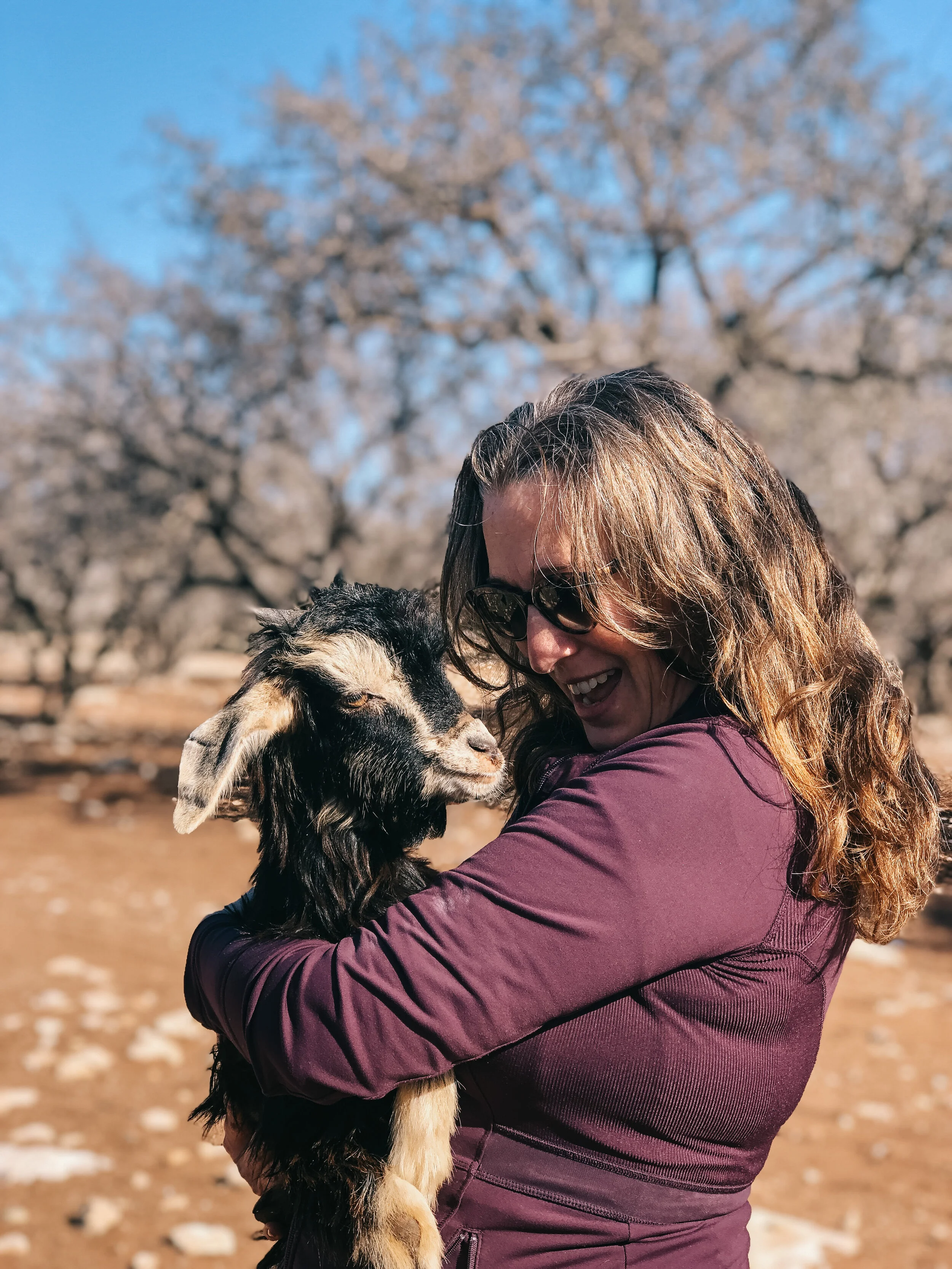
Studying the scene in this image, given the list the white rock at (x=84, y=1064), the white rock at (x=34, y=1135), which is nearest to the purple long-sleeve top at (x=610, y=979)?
the white rock at (x=34, y=1135)

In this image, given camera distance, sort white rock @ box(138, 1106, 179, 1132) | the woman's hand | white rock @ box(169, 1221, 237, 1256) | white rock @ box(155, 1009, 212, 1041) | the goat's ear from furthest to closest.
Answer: white rock @ box(155, 1009, 212, 1041)
white rock @ box(138, 1106, 179, 1132)
white rock @ box(169, 1221, 237, 1256)
the woman's hand
the goat's ear

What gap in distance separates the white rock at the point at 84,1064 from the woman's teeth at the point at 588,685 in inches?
211

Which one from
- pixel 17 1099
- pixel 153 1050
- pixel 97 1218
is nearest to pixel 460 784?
pixel 97 1218

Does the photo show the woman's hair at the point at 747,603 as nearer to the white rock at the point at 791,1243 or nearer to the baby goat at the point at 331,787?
the baby goat at the point at 331,787

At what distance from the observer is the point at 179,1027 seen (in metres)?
6.88

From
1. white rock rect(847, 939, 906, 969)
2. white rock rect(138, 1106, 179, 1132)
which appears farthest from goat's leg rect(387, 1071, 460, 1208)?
white rock rect(847, 939, 906, 969)

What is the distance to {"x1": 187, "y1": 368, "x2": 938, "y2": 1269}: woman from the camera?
139cm

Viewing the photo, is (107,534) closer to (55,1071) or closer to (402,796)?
(55,1071)

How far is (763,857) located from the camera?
4.84ft

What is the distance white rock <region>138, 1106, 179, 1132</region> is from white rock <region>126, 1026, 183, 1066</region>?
0.66 m

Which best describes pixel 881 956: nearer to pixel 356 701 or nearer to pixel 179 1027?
pixel 179 1027

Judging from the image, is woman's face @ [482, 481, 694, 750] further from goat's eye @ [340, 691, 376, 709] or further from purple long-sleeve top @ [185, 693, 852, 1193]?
goat's eye @ [340, 691, 376, 709]

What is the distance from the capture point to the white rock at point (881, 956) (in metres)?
9.71

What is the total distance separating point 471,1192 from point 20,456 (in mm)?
19401
